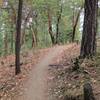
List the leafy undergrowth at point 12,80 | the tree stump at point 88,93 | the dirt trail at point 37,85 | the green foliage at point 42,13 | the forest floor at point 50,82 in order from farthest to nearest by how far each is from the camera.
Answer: the green foliage at point 42,13, the leafy undergrowth at point 12,80, the dirt trail at point 37,85, the forest floor at point 50,82, the tree stump at point 88,93

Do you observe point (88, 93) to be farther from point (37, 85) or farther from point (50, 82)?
point (37, 85)

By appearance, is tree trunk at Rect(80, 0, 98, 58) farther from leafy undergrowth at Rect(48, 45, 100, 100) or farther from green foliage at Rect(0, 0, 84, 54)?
green foliage at Rect(0, 0, 84, 54)

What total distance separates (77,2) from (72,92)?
25.4 meters

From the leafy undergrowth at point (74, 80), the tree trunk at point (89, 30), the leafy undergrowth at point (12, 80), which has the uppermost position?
the tree trunk at point (89, 30)

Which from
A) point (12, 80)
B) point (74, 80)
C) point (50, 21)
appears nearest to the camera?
point (74, 80)

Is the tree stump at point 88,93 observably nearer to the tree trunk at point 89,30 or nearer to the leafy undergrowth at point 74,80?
the leafy undergrowth at point 74,80

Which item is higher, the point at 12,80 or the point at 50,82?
the point at 50,82

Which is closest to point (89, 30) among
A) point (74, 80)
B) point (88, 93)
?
point (74, 80)

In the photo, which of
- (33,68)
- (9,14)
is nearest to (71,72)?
(33,68)

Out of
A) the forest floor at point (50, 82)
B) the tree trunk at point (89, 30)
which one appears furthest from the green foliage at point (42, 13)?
the tree trunk at point (89, 30)

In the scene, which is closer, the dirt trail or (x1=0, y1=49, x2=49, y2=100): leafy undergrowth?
the dirt trail

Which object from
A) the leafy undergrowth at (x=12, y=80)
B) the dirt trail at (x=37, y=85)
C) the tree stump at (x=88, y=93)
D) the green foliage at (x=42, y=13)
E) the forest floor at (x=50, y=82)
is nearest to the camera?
the tree stump at (x=88, y=93)

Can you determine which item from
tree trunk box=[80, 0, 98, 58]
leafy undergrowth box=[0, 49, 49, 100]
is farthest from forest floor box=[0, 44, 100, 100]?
tree trunk box=[80, 0, 98, 58]

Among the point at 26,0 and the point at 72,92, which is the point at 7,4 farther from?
the point at 72,92
